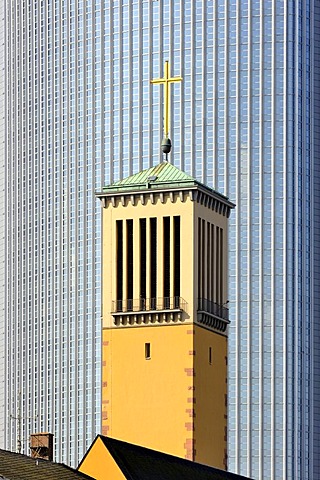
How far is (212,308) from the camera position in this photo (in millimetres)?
112250

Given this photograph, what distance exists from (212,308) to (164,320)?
11.2 ft

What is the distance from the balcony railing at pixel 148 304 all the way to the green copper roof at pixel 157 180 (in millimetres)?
5358

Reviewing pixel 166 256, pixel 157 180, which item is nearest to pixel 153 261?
pixel 166 256

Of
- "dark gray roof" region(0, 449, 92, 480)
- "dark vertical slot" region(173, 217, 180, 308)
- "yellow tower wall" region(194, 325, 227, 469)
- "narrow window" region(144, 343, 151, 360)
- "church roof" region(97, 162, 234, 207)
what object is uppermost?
"church roof" region(97, 162, 234, 207)

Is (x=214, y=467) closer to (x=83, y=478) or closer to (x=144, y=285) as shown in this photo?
(x=144, y=285)

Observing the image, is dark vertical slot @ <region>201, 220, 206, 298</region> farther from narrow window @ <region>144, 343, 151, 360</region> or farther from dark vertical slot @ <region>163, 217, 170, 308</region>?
narrow window @ <region>144, 343, 151, 360</region>

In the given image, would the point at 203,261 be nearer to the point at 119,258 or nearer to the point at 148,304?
the point at 119,258

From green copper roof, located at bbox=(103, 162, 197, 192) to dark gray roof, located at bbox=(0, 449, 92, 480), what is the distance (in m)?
24.7

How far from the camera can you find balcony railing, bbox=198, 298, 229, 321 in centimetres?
11088

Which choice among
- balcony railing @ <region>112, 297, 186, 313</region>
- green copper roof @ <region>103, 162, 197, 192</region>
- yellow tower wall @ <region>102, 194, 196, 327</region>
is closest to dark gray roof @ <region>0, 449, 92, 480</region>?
balcony railing @ <region>112, 297, 186, 313</region>

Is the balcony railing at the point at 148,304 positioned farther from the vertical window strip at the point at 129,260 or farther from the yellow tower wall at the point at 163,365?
the vertical window strip at the point at 129,260

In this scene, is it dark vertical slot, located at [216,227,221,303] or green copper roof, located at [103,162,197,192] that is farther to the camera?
dark vertical slot, located at [216,227,221,303]

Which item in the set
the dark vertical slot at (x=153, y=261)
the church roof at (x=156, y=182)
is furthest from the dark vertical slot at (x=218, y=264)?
the dark vertical slot at (x=153, y=261)

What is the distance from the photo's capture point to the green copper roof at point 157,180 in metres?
112
